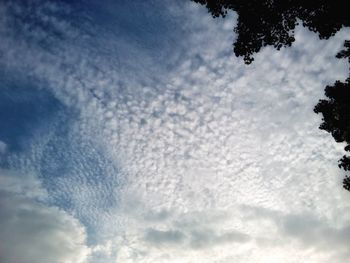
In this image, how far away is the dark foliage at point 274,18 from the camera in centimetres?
1158

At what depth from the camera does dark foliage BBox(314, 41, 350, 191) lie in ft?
45.0

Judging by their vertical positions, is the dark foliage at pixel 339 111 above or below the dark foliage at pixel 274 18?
below

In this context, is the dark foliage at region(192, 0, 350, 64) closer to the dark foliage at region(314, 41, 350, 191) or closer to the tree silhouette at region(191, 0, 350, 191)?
the tree silhouette at region(191, 0, 350, 191)

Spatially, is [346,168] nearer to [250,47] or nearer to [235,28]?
[250,47]

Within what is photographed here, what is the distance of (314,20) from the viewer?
12.1 metres

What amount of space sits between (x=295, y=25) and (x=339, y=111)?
4.99 m

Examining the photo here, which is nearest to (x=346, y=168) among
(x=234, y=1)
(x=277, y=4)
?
(x=277, y=4)

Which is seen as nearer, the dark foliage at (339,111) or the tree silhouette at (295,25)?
the tree silhouette at (295,25)

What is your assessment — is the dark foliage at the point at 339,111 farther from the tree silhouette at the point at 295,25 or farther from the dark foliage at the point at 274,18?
the dark foliage at the point at 274,18

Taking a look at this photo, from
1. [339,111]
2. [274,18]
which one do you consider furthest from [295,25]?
[339,111]

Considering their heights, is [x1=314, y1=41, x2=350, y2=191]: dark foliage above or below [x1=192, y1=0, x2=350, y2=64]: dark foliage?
below

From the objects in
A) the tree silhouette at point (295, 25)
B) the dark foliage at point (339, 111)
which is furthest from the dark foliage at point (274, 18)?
the dark foliage at point (339, 111)

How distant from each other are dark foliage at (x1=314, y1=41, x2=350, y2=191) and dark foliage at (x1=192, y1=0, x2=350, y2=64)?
2.90 m

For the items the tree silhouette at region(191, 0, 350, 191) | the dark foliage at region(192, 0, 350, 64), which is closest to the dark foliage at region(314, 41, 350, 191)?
the tree silhouette at region(191, 0, 350, 191)
